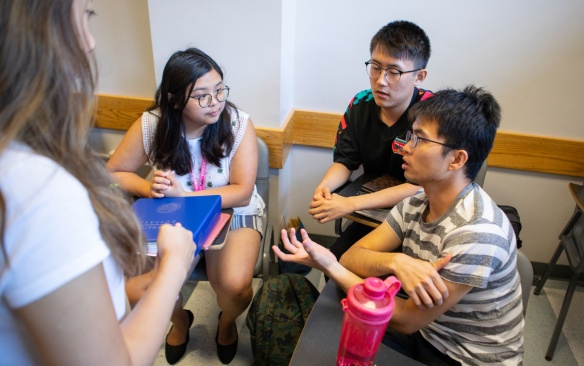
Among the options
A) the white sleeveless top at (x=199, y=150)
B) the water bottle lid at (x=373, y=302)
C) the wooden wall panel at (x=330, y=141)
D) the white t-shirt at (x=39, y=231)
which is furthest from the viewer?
the wooden wall panel at (x=330, y=141)

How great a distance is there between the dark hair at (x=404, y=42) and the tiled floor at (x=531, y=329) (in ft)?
4.48

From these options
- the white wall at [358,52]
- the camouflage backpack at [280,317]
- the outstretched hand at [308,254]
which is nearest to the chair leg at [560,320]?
the white wall at [358,52]

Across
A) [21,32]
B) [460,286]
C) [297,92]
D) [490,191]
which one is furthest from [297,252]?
[490,191]

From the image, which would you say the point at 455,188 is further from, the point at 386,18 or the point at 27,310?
the point at 386,18

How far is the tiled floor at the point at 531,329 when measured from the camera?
68.9 inches

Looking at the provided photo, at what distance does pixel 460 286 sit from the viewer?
2.99 feet

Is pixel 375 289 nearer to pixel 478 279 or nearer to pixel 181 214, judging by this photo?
pixel 478 279

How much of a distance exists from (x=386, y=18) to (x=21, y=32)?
5.60ft

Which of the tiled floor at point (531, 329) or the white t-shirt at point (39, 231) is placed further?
the tiled floor at point (531, 329)

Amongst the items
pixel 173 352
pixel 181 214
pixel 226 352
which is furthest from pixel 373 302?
pixel 173 352

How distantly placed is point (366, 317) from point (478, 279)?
1.28 ft

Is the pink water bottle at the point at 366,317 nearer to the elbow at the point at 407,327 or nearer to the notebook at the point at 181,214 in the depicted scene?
the elbow at the point at 407,327

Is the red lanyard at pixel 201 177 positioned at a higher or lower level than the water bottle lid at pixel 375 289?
lower

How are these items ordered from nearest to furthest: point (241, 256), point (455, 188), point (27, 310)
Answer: point (27, 310) < point (455, 188) < point (241, 256)
